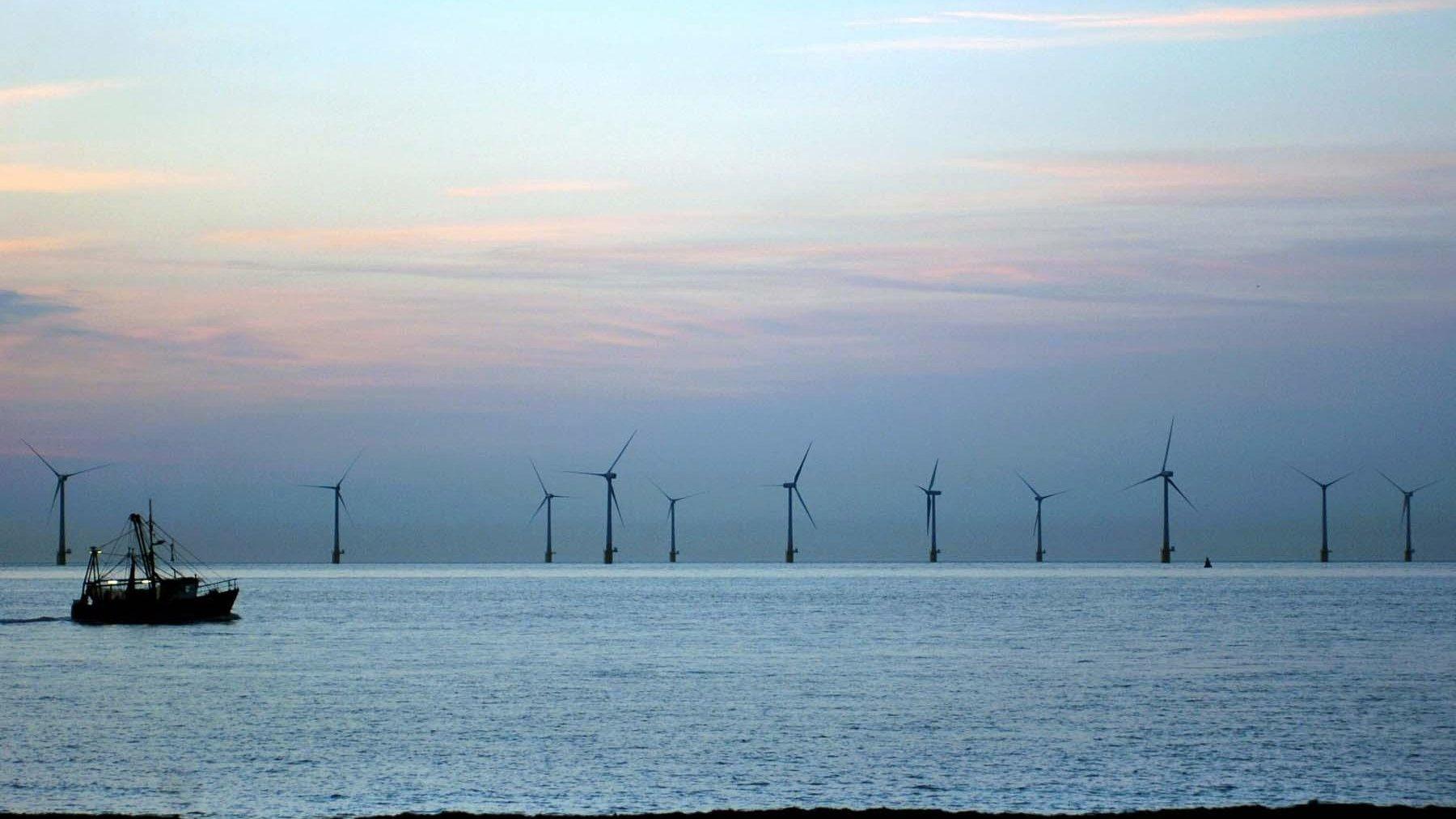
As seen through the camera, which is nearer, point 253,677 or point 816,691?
point 816,691

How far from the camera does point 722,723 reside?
218 ft

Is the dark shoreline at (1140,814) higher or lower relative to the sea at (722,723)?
higher

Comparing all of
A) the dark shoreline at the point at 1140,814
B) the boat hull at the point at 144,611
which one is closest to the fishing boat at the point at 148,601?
the boat hull at the point at 144,611

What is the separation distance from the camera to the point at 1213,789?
49.4 meters

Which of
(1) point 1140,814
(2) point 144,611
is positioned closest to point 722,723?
(1) point 1140,814

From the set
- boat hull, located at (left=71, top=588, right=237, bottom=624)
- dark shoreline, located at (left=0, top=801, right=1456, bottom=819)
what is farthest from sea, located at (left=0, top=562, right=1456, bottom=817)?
boat hull, located at (left=71, top=588, right=237, bottom=624)

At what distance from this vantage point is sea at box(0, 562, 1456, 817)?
162ft

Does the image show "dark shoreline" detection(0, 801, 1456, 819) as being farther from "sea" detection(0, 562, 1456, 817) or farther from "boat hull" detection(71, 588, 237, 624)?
"boat hull" detection(71, 588, 237, 624)

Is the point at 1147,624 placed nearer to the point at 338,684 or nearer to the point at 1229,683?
the point at 1229,683

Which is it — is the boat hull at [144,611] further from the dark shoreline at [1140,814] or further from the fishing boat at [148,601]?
the dark shoreline at [1140,814]

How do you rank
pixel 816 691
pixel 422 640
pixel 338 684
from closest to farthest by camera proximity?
pixel 816 691
pixel 338 684
pixel 422 640

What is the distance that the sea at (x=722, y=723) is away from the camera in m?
49.2

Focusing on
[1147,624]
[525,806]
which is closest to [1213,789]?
[525,806]

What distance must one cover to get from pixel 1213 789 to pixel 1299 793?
2.40 meters
